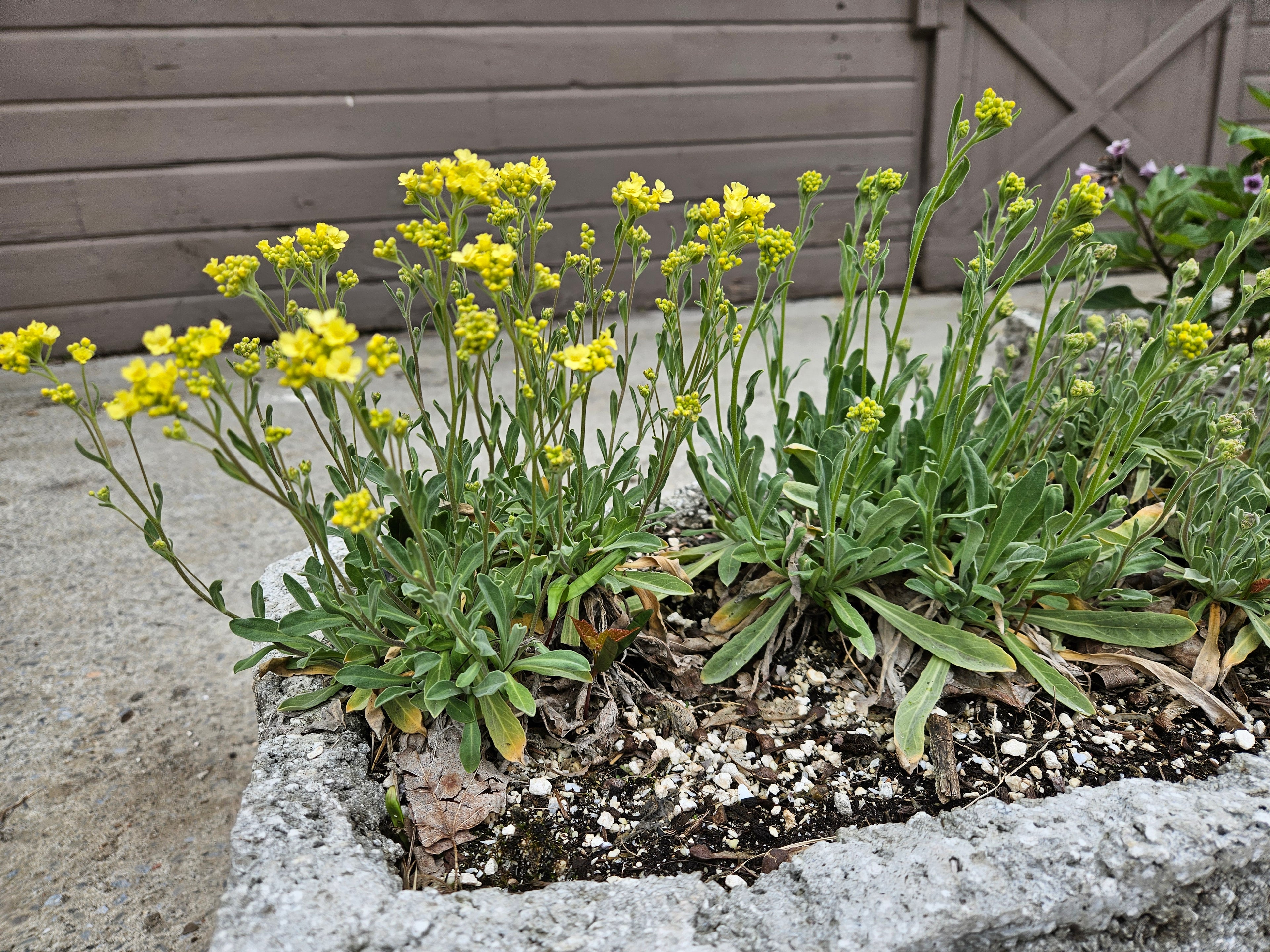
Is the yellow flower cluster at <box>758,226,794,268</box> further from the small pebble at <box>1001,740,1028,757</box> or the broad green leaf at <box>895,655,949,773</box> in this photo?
the small pebble at <box>1001,740,1028,757</box>

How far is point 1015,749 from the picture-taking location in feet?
5.06

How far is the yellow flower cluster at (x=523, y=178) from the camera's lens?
133 cm

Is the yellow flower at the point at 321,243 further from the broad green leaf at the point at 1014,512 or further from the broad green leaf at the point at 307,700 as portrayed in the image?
the broad green leaf at the point at 1014,512

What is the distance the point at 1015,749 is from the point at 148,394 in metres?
1.44

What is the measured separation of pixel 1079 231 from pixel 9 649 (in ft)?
9.21

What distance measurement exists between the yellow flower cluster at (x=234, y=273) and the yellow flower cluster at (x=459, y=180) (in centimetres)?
26

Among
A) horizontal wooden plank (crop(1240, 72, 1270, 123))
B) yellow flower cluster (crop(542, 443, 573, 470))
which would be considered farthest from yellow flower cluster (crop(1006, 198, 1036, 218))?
horizontal wooden plank (crop(1240, 72, 1270, 123))

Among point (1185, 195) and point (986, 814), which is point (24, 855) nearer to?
point (986, 814)

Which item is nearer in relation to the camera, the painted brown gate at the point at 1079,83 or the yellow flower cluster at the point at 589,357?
the yellow flower cluster at the point at 589,357

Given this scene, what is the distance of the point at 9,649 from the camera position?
2.46m

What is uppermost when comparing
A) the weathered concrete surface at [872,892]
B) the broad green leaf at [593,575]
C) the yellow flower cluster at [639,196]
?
the yellow flower cluster at [639,196]

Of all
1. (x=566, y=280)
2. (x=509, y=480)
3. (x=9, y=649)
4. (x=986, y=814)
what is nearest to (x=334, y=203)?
(x=566, y=280)

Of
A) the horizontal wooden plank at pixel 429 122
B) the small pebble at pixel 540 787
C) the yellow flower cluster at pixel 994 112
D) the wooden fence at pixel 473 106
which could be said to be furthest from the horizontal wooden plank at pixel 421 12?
the small pebble at pixel 540 787

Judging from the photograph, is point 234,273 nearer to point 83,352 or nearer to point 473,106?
point 83,352
